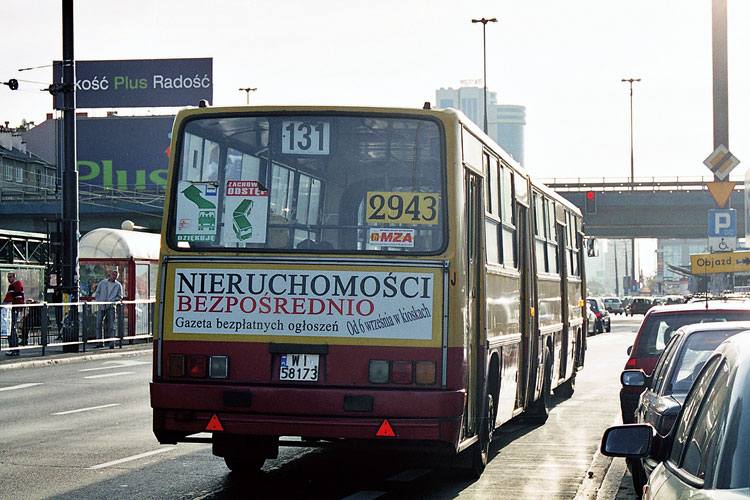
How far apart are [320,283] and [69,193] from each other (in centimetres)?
2070

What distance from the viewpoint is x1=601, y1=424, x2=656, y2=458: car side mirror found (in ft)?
14.4

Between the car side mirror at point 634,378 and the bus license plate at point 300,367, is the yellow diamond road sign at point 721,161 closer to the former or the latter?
the car side mirror at point 634,378

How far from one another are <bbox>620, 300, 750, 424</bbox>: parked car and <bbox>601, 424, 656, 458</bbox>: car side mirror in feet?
21.9

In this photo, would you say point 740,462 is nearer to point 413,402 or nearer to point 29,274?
point 413,402

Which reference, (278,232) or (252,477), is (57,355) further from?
Result: (278,232)

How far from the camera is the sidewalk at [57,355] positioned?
2486 cm

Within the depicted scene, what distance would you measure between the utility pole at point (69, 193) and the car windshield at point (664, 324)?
18409 millimetres

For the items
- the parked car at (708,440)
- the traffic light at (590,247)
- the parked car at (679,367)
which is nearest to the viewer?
the parked car at (708,440)

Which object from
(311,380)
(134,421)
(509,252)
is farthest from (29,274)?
(311,380)

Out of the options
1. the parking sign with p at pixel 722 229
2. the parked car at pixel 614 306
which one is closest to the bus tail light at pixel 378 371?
the parking sign with p at pixel 722 229

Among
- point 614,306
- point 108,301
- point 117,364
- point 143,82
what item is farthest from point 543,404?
point 614,306

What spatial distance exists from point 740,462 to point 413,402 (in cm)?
558

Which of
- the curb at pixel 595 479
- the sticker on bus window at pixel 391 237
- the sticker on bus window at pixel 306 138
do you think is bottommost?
the curb at pixel 595 479

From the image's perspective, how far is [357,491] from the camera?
9.57 metres
